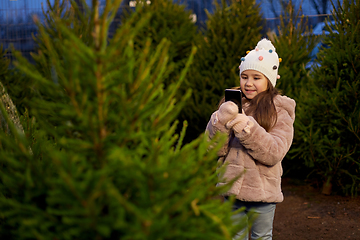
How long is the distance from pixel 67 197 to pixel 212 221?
559 mm

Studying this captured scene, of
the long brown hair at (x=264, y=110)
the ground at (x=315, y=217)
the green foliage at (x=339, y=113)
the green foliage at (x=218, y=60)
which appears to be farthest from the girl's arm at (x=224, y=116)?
the green foliage at (x=218, y=60)

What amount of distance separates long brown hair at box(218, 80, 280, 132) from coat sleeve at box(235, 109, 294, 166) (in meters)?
0.09

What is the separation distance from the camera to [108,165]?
1185 millimetres

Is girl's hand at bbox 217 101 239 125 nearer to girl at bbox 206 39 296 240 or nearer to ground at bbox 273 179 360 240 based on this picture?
girl at bbox 206 39 296 240

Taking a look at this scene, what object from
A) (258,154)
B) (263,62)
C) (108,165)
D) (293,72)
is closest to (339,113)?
(293,72)

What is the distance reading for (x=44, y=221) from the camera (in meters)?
1.24

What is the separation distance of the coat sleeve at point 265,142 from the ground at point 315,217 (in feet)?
7.77

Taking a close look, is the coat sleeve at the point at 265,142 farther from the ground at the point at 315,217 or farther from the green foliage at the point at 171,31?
the green foliage at the point at 171,31

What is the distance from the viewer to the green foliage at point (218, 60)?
662cm

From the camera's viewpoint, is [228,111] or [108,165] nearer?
[108,165]

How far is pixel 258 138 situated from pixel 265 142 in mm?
68

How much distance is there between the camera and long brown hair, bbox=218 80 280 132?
9.50 feet

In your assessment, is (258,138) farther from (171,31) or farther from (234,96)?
(171,31)

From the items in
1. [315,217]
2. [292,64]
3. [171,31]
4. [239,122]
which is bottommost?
[315,217]
